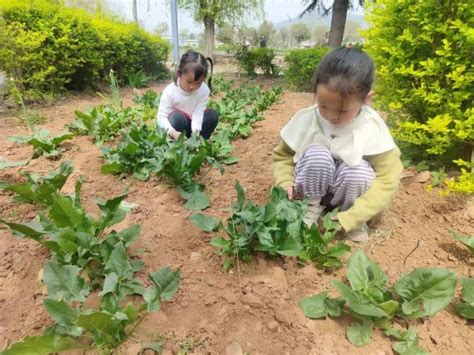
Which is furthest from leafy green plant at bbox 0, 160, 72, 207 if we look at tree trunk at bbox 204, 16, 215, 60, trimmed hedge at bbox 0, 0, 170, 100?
tree trunk at bbox 204, 16, 215, 60

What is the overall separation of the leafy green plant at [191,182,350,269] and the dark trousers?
185 centimetres

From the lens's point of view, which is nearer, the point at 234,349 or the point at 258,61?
the point at 234,349

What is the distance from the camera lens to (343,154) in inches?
79.0

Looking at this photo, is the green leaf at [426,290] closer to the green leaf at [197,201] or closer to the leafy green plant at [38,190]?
the green leaf at [197,201]

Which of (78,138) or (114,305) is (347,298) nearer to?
(114,305)

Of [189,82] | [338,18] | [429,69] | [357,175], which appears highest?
[338,18]

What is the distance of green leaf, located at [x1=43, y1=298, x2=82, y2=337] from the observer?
134cm

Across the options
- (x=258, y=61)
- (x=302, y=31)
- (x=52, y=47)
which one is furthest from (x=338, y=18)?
(x=302, y=31)

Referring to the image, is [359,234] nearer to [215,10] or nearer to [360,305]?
[360,305]

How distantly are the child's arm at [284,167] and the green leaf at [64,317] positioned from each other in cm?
128

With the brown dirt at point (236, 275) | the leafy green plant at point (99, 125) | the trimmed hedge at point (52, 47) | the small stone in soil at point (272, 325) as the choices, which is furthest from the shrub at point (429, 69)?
A: the trimmed hedge at point (52, 47)

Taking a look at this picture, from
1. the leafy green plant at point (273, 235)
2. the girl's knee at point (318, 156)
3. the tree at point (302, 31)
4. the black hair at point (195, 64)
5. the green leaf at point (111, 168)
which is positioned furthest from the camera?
the tree at point (302, 31)

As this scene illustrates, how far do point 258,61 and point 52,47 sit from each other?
9.19m

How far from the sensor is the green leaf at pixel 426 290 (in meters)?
1.51
